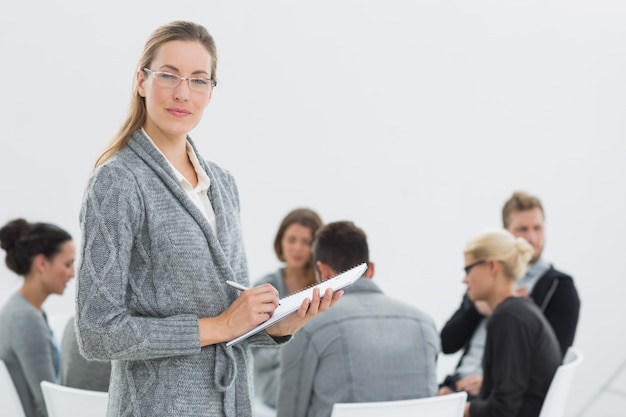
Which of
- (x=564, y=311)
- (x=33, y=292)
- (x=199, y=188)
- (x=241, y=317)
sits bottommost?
(x=564, y=311)

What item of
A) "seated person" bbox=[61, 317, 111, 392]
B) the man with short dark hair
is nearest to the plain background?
the man with short dark hair

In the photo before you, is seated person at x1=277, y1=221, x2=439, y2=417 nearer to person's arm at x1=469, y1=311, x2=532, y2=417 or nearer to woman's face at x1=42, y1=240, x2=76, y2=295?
person's arm at x1=469, y1=311, x2=532, y2=417

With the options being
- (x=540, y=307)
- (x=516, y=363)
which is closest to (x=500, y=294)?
(x=516, y=363)

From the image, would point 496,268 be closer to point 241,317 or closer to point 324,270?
point 324,270

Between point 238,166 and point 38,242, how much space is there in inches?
65.1

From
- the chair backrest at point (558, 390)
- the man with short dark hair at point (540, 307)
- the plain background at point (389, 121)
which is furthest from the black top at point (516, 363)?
the plain background at point (389, 121)

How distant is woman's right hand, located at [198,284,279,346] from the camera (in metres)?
1.46

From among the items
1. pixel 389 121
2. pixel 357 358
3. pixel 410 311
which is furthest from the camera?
pixel 389 121

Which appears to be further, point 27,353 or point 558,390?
point 27,353

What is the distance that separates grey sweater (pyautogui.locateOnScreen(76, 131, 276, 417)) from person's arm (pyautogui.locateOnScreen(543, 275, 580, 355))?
248cm

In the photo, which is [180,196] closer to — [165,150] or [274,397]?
[165,150]

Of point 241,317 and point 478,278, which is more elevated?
point 241,317

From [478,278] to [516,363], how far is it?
16.9 inches

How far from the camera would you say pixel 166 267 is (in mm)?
1469
